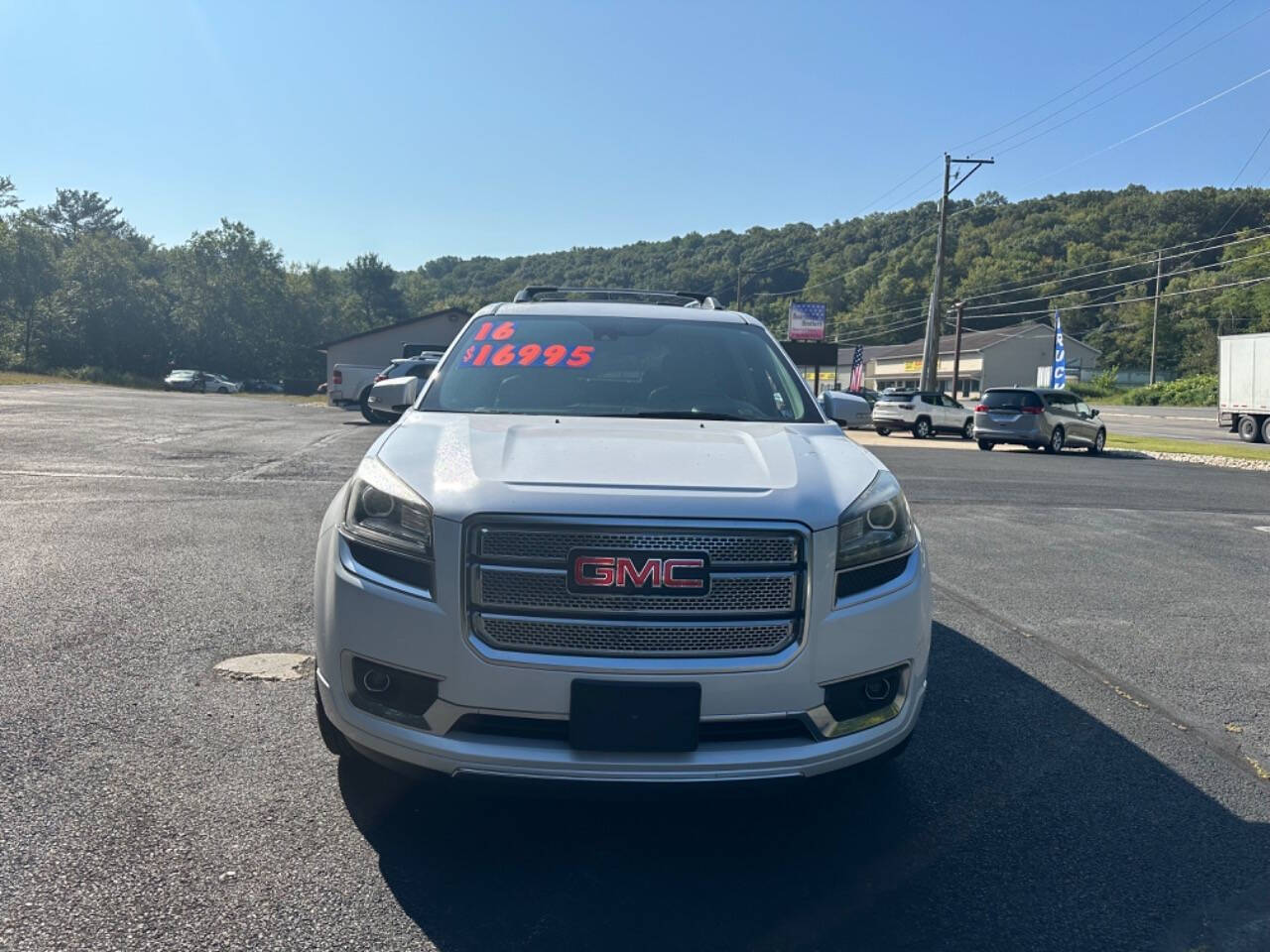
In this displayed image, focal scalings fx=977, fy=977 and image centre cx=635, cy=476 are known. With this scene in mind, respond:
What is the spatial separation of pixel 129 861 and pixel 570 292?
3969 mm

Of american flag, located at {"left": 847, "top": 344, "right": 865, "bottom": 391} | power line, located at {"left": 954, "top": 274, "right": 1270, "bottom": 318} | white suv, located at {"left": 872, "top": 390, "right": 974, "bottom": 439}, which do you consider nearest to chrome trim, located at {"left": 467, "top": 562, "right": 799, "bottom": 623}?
white suv, located at {"left": 872, "top": 390, "right": 974, "bottom": 439}

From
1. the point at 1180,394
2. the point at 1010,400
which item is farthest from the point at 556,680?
the point at 1180,394

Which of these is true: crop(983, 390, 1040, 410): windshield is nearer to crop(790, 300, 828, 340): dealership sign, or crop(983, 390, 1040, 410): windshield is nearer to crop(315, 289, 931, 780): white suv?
crop(315, 289, 931, 780): white suv

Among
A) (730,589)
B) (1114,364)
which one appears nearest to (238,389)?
(730,589)

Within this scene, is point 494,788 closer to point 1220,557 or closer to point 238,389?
point 1220,557

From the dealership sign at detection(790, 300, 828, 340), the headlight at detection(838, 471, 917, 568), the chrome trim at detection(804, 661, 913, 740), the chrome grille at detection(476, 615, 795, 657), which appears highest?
the dealership sign at detection(790, 300, 828, 340)

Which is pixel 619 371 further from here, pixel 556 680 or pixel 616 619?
pixel 556 680

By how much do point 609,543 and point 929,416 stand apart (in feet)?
102

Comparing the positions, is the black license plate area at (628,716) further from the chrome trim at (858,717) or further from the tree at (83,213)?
the tree at (83,213)

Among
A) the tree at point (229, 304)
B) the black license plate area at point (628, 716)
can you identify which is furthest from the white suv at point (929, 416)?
the tree at point (229, 304)

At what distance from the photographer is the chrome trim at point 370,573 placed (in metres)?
2.81

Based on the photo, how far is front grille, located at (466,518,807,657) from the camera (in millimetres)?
2766

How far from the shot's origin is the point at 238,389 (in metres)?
69.3

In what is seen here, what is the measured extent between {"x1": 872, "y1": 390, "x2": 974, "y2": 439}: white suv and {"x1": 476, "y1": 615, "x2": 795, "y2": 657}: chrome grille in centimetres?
3040
